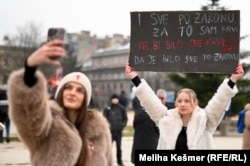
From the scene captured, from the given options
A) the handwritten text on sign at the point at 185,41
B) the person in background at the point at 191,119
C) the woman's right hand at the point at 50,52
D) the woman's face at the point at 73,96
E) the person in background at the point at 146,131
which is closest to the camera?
the woman's right hand at the point at 50,52

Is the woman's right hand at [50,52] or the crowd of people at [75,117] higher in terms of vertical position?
the woman's right hand at [50,52]

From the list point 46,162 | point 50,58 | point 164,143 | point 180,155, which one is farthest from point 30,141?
point 164,143

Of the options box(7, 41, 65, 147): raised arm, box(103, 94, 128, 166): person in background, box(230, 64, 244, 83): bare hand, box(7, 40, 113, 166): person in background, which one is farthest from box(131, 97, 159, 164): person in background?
box(7, 41, 65, 147): raised arm

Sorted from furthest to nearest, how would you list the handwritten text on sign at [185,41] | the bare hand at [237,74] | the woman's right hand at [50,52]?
the handwritten text on sign at [185,41], the bare hand at [237,74], the woman's right hand at [50,52]

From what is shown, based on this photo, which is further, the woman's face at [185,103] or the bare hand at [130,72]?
the bare hand at [130,72]

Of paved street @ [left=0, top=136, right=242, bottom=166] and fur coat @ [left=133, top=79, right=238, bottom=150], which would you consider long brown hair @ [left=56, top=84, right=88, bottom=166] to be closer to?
fur coat @ [left=133, top=79, right=238, bottom=150]

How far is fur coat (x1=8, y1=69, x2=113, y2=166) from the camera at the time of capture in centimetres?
353

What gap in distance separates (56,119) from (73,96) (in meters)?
0.30

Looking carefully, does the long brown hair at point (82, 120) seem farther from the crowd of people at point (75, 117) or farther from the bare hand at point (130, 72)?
the bare hand at point (130, 72)

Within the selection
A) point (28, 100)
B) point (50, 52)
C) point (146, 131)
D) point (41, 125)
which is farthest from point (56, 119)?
point (146, 131)

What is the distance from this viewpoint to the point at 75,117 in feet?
13.5

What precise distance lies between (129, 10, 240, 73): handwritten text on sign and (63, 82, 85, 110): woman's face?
2.21m

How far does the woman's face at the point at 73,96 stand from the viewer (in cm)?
409

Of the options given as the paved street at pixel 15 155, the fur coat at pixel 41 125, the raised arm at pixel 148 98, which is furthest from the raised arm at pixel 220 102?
the paved street at pixel 15 155
